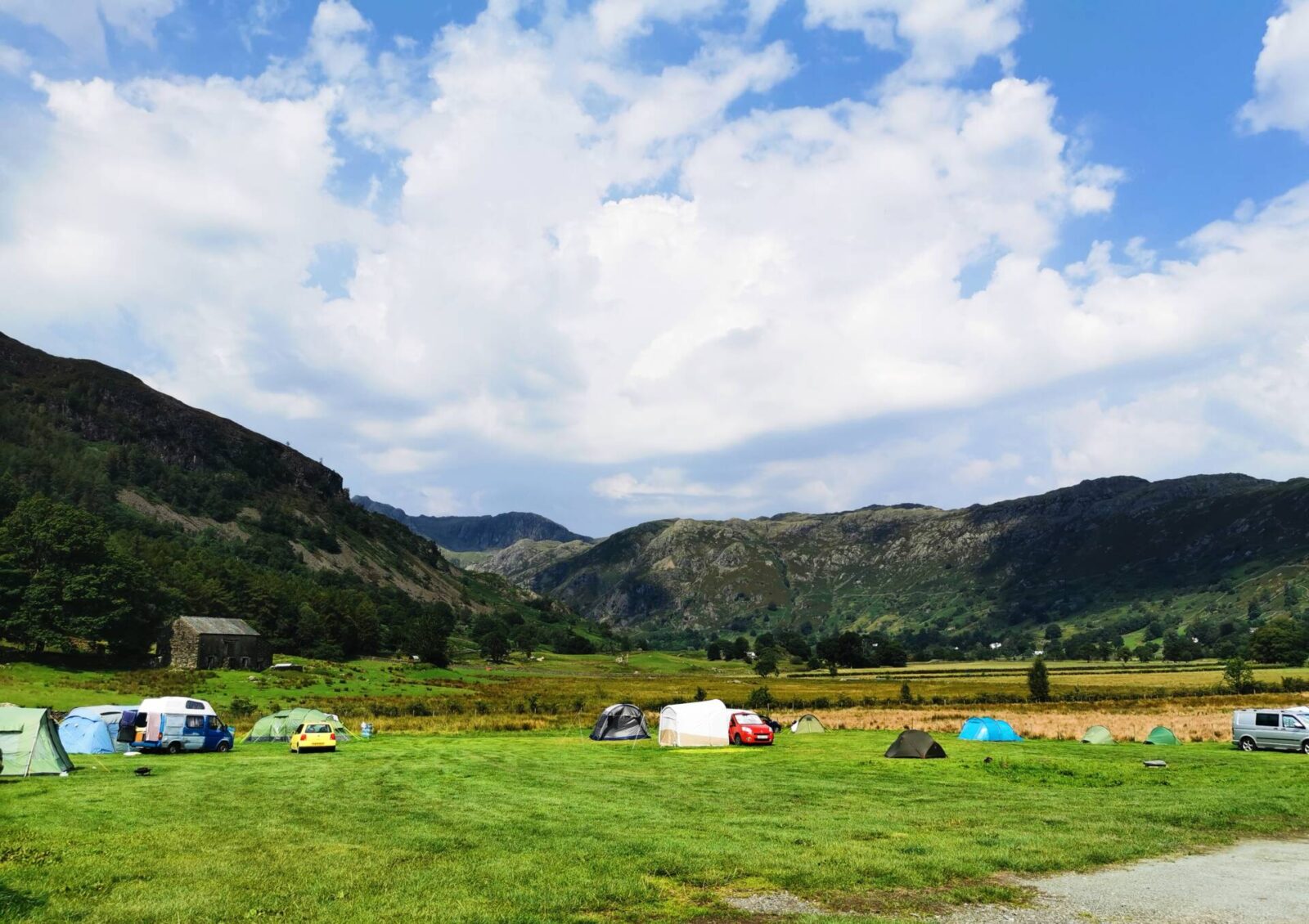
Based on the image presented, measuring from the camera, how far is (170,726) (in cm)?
4169

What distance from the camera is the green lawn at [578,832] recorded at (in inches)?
540

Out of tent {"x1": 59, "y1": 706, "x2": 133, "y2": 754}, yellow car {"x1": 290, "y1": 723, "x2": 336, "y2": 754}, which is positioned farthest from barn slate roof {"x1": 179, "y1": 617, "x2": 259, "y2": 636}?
yellow car {"x1": 290, "y1": 723, "x2": 336, "y2": 754}

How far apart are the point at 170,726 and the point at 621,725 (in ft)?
80.0

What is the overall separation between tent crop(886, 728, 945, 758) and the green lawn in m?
3.05

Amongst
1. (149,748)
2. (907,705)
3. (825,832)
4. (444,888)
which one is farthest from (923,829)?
(907,705)

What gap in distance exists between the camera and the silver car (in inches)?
1603

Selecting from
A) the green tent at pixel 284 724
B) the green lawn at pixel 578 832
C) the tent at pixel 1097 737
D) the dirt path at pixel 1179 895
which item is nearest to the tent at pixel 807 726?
the tent at pixel 1097 737

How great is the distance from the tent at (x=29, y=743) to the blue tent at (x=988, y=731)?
46.9 m

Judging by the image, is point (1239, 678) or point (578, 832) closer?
point (578, 832)

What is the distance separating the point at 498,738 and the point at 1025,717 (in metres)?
43.7

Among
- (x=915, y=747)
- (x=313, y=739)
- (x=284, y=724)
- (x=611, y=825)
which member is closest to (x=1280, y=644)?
(x=915, y=747)

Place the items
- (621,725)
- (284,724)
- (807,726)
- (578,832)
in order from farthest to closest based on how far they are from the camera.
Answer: (807,726), (284,724), (621,725), (578,832)

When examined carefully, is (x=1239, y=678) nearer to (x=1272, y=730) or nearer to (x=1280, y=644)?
(x=1272, y=730)

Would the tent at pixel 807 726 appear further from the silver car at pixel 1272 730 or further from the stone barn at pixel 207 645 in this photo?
the stone barn at pixel 207 645
